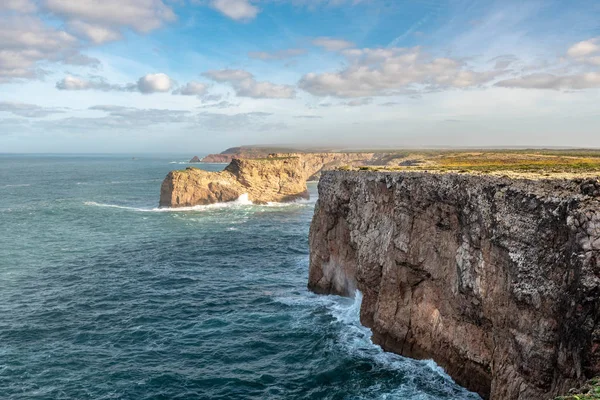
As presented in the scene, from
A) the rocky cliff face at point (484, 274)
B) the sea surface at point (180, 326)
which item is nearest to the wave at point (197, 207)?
the sea surface at point (180, 326)

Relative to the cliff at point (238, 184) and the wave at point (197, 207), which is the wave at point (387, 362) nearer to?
the wave at point (197, 207)

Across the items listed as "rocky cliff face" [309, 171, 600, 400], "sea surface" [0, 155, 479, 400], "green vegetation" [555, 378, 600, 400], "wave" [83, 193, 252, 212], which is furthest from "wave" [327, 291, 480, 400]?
"wave" [83, 193, 252, 212]

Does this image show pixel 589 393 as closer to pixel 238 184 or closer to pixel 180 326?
pixel 180 326

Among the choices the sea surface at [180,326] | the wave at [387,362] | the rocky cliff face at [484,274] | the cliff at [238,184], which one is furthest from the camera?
the cliff at [238,184]

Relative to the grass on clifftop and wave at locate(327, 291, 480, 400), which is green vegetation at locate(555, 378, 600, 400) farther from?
the grass on clifftop

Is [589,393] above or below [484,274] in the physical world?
below

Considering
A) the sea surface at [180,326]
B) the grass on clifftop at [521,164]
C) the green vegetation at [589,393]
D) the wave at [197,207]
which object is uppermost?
the grass on clifftop at [521,164]

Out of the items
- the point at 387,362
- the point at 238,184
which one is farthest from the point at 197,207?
the point at 387,362
